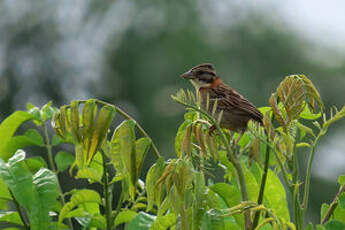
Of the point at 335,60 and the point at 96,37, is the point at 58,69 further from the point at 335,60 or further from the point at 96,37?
the point at 335,60

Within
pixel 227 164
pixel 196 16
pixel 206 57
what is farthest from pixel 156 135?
pixel 227 164

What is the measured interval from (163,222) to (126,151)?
0.15 m

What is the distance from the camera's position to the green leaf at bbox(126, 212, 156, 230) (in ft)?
4.37

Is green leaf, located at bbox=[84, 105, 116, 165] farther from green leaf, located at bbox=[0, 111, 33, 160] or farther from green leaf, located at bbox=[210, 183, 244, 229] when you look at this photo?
green leaf, located at bbox=[0, 111, 33, 160]

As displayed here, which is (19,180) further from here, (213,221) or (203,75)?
(203,75)

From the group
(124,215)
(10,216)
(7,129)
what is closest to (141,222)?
(124,215)

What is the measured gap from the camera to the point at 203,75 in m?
2.12

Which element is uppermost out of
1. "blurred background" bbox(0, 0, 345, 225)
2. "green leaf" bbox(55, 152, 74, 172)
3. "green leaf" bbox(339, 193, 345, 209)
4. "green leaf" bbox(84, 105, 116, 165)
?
"blurred background" bbox(0, 0, 345, 225)

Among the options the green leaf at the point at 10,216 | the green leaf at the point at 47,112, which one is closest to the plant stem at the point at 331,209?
the green leaf at the point at 10,216

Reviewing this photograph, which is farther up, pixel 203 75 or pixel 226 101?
pixel 203 75

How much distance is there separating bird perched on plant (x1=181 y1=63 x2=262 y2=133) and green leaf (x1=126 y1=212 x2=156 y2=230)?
0.25 metres

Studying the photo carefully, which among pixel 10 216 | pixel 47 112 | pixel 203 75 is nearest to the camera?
pixel 10 216

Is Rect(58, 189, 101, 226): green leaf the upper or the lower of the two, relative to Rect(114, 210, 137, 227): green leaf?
upper

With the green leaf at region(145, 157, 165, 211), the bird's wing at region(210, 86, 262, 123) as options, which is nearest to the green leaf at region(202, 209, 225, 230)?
the green leaf at region(145, 157, 165, 211)
